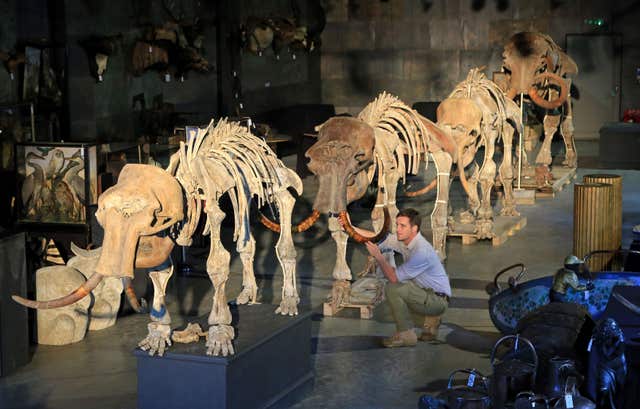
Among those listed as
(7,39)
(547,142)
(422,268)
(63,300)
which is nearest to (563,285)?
(422,268)

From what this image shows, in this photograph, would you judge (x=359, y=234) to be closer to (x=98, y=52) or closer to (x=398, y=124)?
(x=398, y=124)

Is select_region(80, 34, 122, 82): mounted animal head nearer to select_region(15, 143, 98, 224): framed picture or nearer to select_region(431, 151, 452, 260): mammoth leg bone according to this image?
select_region(15, 143, 98, 224): framed picture

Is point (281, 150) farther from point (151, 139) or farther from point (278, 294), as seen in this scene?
point (278, 294)

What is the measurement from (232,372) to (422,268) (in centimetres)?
305

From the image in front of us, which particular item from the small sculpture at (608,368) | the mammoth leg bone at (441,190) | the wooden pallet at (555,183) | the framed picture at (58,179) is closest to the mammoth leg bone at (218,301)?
the small sculpture at (608,368)

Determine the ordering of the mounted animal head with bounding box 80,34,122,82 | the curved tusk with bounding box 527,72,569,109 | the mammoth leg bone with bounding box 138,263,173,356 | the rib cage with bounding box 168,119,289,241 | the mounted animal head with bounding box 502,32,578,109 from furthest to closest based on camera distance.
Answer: the curved tusk with bounding box 527,72,569,109 < the mounted animal head with bounding box 502,32,578,109 < the mounted animal head with bounding box 80,34,122,82 < the rib cage with bounding box 168,119,289,241 < the mammoth leg bone with bounding box 138,263,173,356

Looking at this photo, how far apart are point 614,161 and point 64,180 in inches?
551

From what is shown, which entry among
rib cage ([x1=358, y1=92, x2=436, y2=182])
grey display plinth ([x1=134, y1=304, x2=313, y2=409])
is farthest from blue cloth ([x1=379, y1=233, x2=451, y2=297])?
grey display plinth ([x1=134, y1=304, x2=313, y2=409])

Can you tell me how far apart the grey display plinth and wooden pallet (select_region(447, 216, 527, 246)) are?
649 cm

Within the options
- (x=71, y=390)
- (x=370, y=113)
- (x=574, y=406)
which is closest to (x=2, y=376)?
(x=71, y=390)

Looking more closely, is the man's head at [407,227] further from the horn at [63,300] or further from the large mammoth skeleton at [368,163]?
the horn at [63,300]

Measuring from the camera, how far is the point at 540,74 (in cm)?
2030

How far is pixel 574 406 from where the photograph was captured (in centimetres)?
714

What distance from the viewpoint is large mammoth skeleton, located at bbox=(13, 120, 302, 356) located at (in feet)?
27.8
